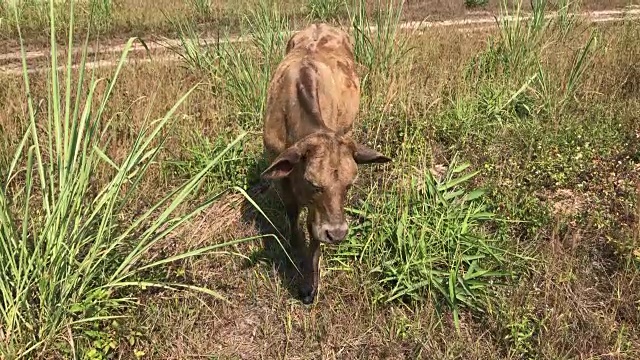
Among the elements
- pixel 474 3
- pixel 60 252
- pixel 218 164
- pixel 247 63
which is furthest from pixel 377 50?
pixel 474 3

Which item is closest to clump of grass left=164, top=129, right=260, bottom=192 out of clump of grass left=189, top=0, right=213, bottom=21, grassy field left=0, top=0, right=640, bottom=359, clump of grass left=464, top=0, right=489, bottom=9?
grassy field left=0, top=0, right=640, bottom=359

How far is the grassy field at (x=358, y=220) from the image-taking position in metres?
2.88

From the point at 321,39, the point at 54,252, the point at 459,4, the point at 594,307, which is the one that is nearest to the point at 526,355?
the point at 594,307

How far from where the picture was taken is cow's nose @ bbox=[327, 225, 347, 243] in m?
2.96

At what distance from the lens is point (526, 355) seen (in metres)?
3.20

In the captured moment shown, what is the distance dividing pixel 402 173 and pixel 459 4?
990 centimetres

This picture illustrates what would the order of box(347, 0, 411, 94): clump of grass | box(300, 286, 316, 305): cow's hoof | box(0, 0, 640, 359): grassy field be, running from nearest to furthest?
box(0, 0, 640, 359): grassy field
box(300, 286, 316, 305): cow's hoof
box(347, 0, 411, 94): clump of grass

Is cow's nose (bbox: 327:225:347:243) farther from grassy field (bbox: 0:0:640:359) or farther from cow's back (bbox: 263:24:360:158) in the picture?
cow's back (bbox: 263:24:360:158)

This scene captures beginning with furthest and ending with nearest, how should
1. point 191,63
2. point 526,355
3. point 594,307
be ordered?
point 191,63, point 594,307, point 526,355

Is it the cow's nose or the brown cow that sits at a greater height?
the brown cow

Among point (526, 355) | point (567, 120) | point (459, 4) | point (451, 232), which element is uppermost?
point (459, 4)

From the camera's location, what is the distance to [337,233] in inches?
117

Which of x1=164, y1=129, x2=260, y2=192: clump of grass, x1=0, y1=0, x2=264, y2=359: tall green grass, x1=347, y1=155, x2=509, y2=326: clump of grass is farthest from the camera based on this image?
x1=164, y1=129, x2=260, y2=192: clump of grass

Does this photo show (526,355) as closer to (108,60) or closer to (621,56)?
(621,56)
